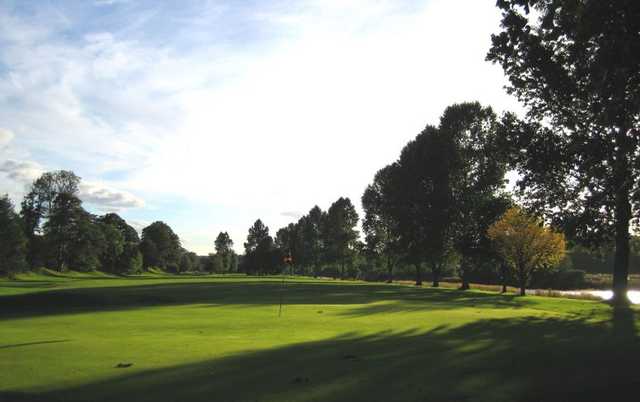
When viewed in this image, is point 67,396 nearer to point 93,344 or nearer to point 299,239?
point 93,344

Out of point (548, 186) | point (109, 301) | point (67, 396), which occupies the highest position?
point (548, 186)

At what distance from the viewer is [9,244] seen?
78.1m

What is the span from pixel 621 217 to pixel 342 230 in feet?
298

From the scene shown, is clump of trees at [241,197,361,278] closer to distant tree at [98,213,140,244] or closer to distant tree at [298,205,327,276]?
distant tree at [298,205,327,276]

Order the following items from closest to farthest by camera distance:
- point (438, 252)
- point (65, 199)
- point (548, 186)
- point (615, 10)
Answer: point (615, 10)
point (548, 186)
point (438, 252)
point (65, 199)

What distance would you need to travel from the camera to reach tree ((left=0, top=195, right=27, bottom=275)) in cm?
7781

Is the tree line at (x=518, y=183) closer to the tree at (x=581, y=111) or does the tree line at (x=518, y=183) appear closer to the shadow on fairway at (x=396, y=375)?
the tree at (x=581, y=111)

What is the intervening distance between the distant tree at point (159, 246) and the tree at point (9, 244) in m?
91.1

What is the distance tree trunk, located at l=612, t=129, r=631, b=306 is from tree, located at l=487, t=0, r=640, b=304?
0.06m

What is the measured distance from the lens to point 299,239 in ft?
513

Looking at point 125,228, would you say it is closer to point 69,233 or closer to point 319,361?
point 69,233

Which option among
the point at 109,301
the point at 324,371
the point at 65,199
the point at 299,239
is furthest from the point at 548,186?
the point at 299,239

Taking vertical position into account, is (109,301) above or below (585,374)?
below

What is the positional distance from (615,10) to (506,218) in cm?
4384
